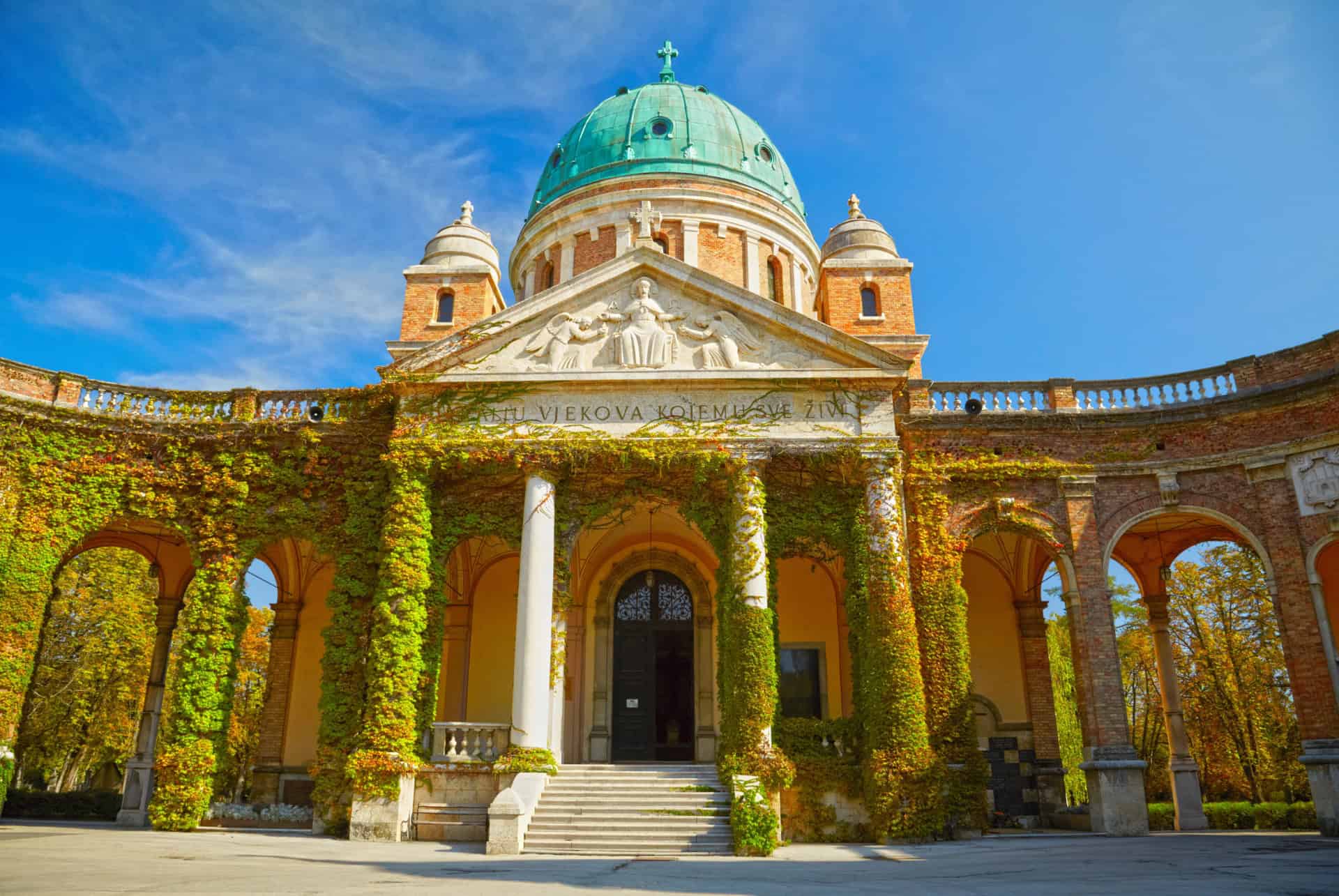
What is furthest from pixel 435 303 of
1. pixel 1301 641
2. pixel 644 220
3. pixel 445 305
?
pixel 1301 641

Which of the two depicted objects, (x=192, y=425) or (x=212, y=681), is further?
(x=192, y=425)

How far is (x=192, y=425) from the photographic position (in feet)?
69.4

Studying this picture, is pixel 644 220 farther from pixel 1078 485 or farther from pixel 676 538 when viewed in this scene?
pixel 1078 485

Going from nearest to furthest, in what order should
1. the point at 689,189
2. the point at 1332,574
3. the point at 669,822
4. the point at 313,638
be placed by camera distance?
1. the point at 669,822
2. the point at 1332,574
3. the point at 313,638
4. the point at 689,189

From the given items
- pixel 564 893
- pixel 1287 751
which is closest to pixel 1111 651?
pixel 1287 751

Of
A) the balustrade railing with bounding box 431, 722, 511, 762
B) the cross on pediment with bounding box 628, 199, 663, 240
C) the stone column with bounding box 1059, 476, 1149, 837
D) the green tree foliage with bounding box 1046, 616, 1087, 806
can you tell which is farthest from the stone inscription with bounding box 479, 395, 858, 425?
the green tree foliage with bounding box 1046, 616, 1087, 806

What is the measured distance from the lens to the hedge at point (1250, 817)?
22.2 m

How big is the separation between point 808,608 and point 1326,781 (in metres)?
11.4

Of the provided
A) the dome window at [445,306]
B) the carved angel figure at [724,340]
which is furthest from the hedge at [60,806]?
the carved angel figure at [724,340]

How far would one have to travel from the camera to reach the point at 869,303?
26344 millimetres

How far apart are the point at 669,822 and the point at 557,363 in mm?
9335

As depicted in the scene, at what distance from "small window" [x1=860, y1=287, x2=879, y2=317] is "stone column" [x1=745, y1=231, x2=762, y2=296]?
402 cm

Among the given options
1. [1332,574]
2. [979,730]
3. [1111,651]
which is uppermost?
[1332,574]

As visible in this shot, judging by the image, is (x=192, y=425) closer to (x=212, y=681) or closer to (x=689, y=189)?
(x=212, y=681)
